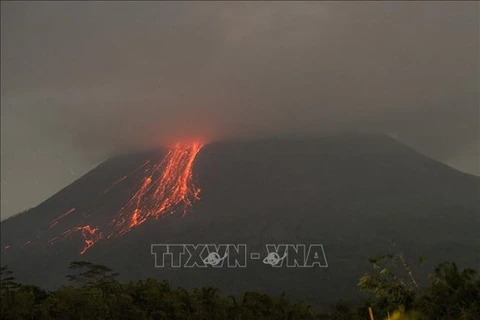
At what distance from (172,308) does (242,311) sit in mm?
7026

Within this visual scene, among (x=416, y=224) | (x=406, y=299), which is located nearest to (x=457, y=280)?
(x=406, y=299)

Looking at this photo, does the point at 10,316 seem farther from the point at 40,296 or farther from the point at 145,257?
the point at 145,257

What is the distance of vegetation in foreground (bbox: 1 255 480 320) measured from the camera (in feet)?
60.5

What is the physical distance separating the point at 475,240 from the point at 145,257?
9313cm

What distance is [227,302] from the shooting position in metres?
50.2

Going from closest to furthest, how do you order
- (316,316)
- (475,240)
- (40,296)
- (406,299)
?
1. (406,299)
2. (40,296)
3. (316,316)
4. (475,240)

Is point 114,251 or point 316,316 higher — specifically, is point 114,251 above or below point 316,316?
above

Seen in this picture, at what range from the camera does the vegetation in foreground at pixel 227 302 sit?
18438 mm

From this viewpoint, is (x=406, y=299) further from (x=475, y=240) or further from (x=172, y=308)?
(x=475, y=240)

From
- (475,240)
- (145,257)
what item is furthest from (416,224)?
(145,257)

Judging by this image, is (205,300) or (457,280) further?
(205,300)

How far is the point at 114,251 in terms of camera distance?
191250 mm

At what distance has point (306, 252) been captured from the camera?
617ft

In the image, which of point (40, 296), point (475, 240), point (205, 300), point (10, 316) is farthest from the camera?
point (475, 240)
